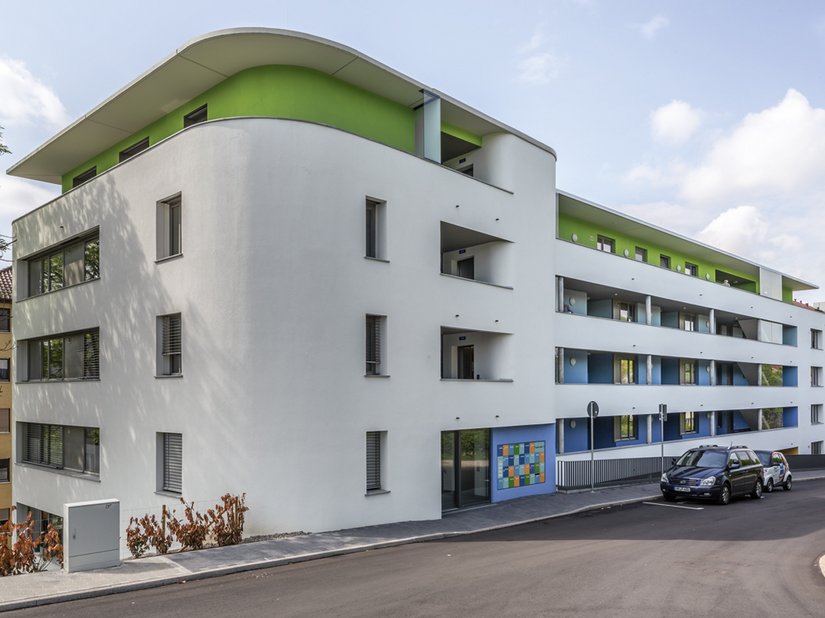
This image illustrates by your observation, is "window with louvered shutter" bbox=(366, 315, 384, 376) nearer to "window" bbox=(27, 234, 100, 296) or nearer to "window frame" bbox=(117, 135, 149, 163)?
"window" bbox=(27, 234, 100, 296)

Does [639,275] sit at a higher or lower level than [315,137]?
lower

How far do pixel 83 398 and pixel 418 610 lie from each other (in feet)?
51.4

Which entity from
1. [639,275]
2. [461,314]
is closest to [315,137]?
[461,314]

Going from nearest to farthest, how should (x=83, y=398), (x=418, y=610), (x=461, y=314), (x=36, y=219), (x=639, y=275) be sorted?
(x=418, y=610) → (x=461, y=314) → (x=83, y=398) → (x=36, y=219) → (x=639, y=275)

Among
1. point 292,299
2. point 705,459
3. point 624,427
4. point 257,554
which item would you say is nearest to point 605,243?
point 624,427

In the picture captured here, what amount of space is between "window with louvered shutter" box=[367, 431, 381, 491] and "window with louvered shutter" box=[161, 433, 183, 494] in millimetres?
4557

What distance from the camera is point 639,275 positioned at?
2992 cm

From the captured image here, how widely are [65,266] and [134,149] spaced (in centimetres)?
466

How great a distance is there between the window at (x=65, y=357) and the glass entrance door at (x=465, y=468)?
35.0 ft

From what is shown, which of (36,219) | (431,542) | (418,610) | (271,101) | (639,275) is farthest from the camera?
(639,275)

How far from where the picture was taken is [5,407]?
36688mm

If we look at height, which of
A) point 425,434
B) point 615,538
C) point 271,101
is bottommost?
point 615,538

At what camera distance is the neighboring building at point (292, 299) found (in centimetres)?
1552

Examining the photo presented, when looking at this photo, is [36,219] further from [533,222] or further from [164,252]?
[533,222]
